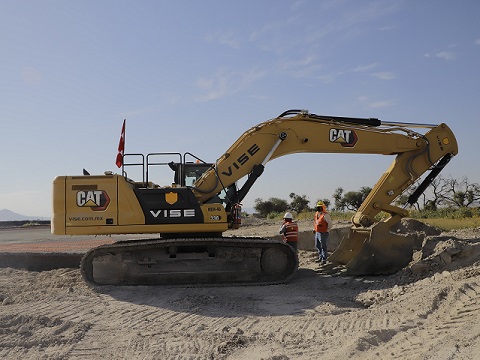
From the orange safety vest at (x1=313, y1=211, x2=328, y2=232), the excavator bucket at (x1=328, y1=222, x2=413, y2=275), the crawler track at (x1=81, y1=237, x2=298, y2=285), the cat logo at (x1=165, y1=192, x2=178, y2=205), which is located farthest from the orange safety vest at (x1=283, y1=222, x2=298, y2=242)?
the cat logo at (x1=165, y1=192, x2=178, y2=205)

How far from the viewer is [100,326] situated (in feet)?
21.5

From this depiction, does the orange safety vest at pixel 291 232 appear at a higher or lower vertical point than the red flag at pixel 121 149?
lower

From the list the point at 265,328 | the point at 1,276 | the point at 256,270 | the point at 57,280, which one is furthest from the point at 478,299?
the point at 1,276

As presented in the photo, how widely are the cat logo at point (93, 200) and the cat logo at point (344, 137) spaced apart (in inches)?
180

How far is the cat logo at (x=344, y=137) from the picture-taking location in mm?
10242

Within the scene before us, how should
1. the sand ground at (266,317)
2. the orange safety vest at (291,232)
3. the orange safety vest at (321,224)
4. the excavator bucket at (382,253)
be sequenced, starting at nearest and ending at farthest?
1. the sand ground at (266,317)
2. the excavator bucket at (382,253)
3. the orange safety vest at (291,232)
4. the orange safety vest at (321,224)

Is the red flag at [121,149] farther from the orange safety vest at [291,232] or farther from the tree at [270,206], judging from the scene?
the tree at [270,206]

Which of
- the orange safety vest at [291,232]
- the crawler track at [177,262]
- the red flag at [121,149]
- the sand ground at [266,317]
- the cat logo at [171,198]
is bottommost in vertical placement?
the sand ground at [266,317]

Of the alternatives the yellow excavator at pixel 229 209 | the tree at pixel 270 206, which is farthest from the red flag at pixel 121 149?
the tree at pixel 270 206

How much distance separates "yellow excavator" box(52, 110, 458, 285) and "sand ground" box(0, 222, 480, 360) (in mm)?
443

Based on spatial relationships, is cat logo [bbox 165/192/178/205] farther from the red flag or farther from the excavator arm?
the red flag

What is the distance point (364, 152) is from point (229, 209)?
9.87 feet

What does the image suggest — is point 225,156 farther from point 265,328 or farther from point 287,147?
point 265,328

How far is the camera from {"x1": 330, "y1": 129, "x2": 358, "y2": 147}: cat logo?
1024 cm
